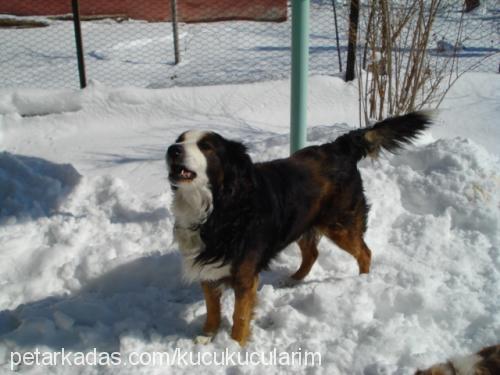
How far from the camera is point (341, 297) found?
116 inches

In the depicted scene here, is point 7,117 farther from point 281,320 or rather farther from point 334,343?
point 334,343

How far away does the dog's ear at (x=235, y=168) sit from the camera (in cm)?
251

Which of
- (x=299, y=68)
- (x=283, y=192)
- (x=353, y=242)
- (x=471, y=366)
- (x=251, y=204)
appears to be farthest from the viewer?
(x=299, y=68)

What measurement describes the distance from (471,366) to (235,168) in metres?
1.46

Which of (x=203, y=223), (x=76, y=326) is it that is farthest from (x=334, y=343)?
(x=76, y=326)

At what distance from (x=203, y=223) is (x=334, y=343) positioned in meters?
1.03

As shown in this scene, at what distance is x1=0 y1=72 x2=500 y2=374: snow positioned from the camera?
2.66 m

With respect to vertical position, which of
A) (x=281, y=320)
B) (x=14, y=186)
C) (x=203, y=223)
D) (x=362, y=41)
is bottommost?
(x=281, y=320)

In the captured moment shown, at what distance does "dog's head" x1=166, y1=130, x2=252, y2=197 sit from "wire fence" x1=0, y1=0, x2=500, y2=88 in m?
3.57

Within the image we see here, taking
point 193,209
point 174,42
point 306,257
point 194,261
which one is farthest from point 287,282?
point 174,42

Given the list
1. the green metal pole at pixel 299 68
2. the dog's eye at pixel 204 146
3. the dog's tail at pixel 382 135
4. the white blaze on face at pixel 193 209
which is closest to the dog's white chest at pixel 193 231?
the white blaze on face at pixel 193 209

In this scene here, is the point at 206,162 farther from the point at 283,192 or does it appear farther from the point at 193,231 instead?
the point at 283,192

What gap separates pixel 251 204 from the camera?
261 centimetres

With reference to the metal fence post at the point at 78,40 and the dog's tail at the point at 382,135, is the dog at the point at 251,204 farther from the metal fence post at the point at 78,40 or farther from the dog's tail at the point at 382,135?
the metal fence post at the point at 78,40
